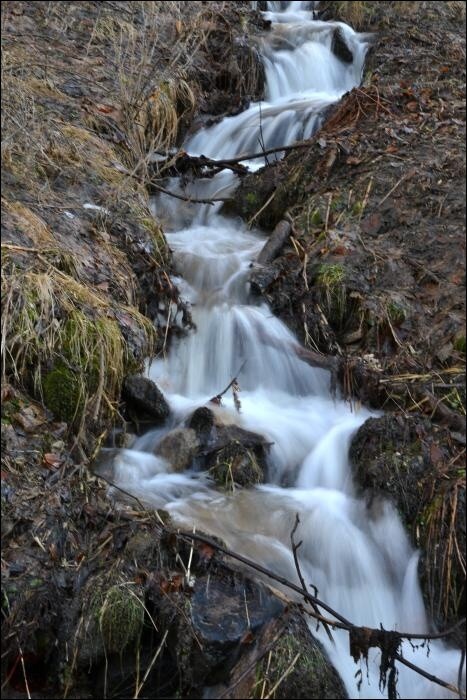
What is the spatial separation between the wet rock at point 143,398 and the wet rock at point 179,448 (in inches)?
8.6

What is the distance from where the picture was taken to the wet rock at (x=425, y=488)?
3.84 metres

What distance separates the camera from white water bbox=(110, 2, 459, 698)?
12.9 feet

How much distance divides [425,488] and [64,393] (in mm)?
1982

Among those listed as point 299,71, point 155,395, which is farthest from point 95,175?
point 299,71

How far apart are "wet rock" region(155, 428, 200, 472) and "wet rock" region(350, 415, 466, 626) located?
96 cm

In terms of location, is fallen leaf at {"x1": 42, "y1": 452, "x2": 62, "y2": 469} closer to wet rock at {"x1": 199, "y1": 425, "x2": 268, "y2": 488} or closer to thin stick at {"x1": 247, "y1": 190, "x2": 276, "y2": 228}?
wet rock at {"x1": 199, "y1": 425, "x2": 268, "y2": 488}

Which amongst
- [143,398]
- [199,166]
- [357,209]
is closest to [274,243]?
[357,209]

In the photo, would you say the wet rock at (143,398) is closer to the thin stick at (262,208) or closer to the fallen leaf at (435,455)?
the fallen leaf at (435,455)

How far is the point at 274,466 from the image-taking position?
186 inches

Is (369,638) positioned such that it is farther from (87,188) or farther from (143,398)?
(87,188)

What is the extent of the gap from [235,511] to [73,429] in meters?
0.98

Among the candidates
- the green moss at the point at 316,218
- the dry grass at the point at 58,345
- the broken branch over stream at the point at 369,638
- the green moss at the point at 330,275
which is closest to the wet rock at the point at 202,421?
the dry grass at the point at 58,345

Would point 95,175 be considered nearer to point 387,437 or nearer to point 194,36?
point 387,437

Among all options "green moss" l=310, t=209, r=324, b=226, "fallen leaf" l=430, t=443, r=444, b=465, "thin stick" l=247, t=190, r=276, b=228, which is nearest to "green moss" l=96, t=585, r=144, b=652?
"fallen leaf" l=430, t=443, r=444, b=465
